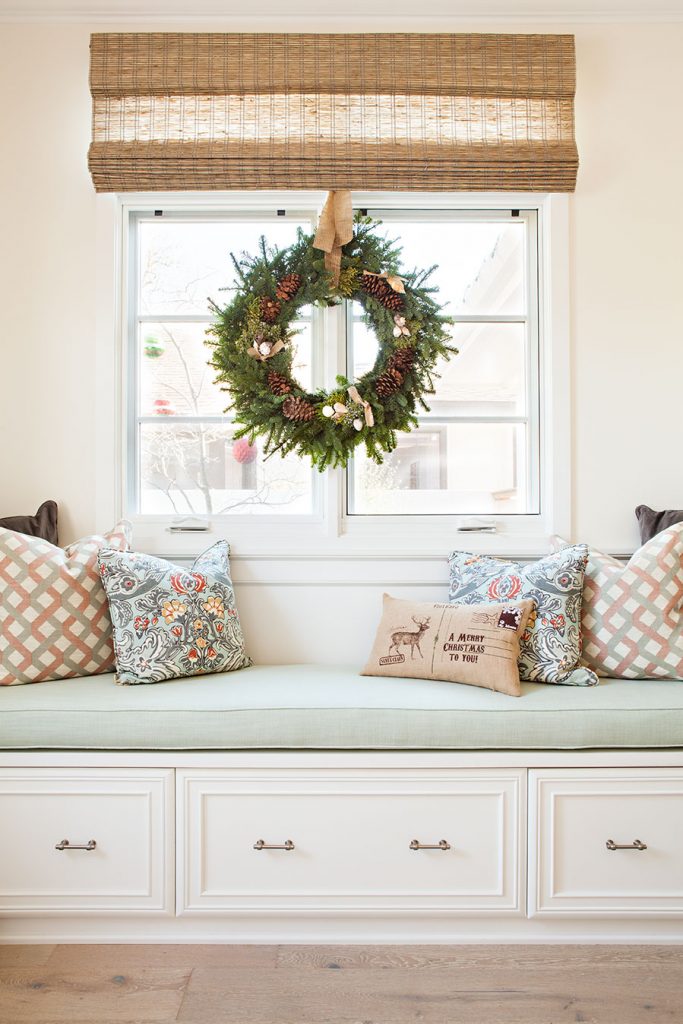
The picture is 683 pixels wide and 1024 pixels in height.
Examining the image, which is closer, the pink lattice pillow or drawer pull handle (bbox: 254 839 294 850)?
drawer pull handle (bbox: 254 839 294 850)

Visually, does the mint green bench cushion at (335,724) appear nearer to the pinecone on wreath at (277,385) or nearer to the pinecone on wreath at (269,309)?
the pinecone on wreath at (277,385)

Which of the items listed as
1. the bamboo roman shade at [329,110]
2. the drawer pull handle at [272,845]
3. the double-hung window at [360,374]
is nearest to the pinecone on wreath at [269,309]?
the double-hung window at [360,374]

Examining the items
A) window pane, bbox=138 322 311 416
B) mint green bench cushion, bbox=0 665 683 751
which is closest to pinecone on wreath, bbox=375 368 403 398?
window pane, bbox=138 322 311 416

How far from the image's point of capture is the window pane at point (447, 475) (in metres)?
2.45

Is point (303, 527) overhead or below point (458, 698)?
overhead

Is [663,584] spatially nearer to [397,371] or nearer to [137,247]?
[397,371]

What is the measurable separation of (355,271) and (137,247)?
78cm

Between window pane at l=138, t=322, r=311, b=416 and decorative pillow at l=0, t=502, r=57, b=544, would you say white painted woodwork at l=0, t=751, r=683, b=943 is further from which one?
window pane at l=138, t=322, r=311, b=416

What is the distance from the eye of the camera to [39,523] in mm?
2250

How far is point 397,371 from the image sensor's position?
227cm

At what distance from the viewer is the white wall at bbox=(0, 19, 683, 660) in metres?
2.33

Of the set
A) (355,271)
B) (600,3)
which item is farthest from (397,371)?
(600,3)

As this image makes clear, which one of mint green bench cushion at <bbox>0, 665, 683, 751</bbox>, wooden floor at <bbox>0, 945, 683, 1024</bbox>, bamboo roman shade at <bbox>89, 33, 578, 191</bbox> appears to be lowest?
wooden floor at <bbox>0, 945, 683, 1024</bbox>

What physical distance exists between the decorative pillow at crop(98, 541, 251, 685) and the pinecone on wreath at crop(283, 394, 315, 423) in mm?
573
